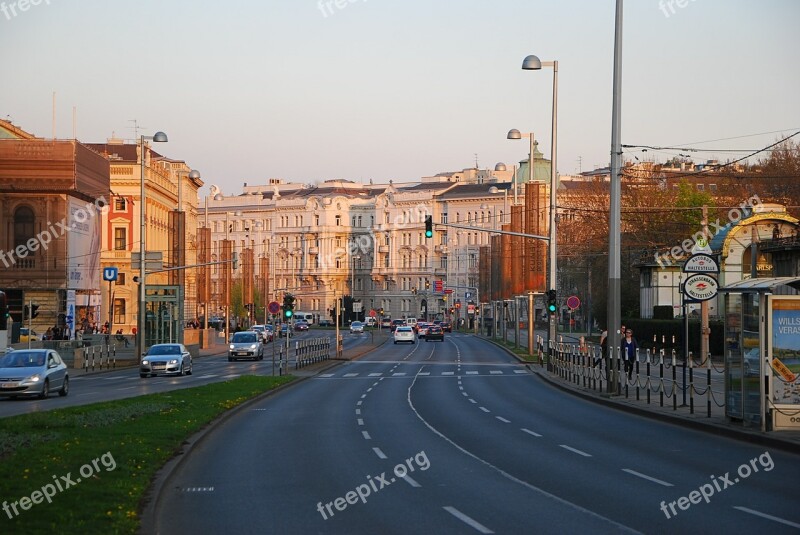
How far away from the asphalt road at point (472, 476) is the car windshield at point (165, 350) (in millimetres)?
22853

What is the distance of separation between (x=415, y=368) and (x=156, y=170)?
68.0m

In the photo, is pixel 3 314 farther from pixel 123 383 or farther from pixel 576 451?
pixel 576 451

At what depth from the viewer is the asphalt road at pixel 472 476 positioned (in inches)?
534

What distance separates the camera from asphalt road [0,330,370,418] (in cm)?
3409

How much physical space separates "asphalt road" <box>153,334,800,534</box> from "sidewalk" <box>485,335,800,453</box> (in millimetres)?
332

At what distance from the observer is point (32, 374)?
3675 cm

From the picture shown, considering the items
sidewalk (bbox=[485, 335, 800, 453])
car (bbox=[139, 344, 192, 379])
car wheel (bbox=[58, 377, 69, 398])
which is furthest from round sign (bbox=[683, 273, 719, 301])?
car (bbox=[139, 344, 192, 379])

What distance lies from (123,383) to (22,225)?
39446 mm

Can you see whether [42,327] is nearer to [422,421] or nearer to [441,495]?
[422,421]

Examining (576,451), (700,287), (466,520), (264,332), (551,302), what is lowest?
(264,332)

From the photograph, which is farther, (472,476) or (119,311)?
(119,311)

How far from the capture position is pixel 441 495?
1565 centimetres

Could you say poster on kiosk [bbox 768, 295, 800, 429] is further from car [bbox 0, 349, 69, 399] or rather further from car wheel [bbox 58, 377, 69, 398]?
car wheel [bbox 58, 377, 69, 398]

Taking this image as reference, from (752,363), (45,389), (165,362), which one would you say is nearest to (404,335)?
(165,362)
